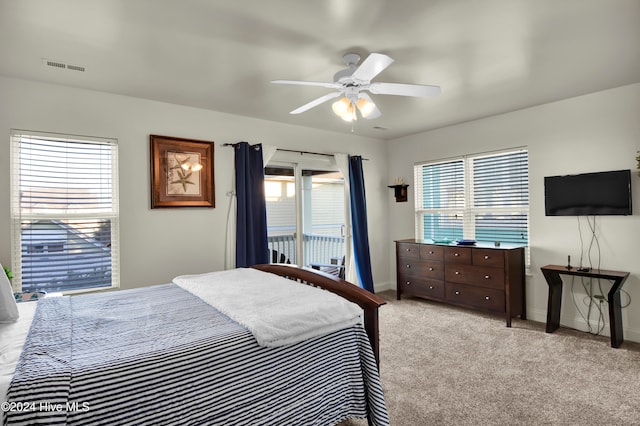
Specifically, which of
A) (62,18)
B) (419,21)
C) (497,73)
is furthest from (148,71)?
(497,73)

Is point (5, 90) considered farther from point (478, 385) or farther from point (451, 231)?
point (451, 231)

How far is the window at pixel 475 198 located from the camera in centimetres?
432

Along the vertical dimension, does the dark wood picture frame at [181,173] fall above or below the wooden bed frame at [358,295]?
above

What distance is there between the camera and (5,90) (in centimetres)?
296

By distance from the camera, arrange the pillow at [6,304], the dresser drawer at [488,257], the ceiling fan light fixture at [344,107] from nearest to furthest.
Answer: the pillow at [6,304] → the ceiling fan light fixture at [344,107] → the dresser drawer at [488,257]

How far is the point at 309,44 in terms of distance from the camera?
8.02 ft

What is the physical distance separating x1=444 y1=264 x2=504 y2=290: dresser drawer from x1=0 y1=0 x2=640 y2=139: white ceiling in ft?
6.37

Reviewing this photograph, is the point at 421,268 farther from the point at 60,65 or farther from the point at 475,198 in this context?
the point at 60,65

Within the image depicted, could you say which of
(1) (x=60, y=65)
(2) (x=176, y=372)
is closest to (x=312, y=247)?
(1) (x=60, y=65)

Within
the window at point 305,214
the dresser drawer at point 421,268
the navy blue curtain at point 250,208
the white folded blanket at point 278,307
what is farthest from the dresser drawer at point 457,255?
the white folded blanket at point 278,307

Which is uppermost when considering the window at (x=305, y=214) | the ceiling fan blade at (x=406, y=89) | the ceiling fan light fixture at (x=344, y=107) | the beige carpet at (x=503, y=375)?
the ceiling fan blade at (x=406, y=89)

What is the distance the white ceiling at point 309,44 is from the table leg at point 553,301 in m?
1.91

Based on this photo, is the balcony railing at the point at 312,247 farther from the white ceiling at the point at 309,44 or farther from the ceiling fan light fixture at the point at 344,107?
the ceiling fan light fixture at the point at 344,107

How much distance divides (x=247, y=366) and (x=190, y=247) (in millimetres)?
2581
